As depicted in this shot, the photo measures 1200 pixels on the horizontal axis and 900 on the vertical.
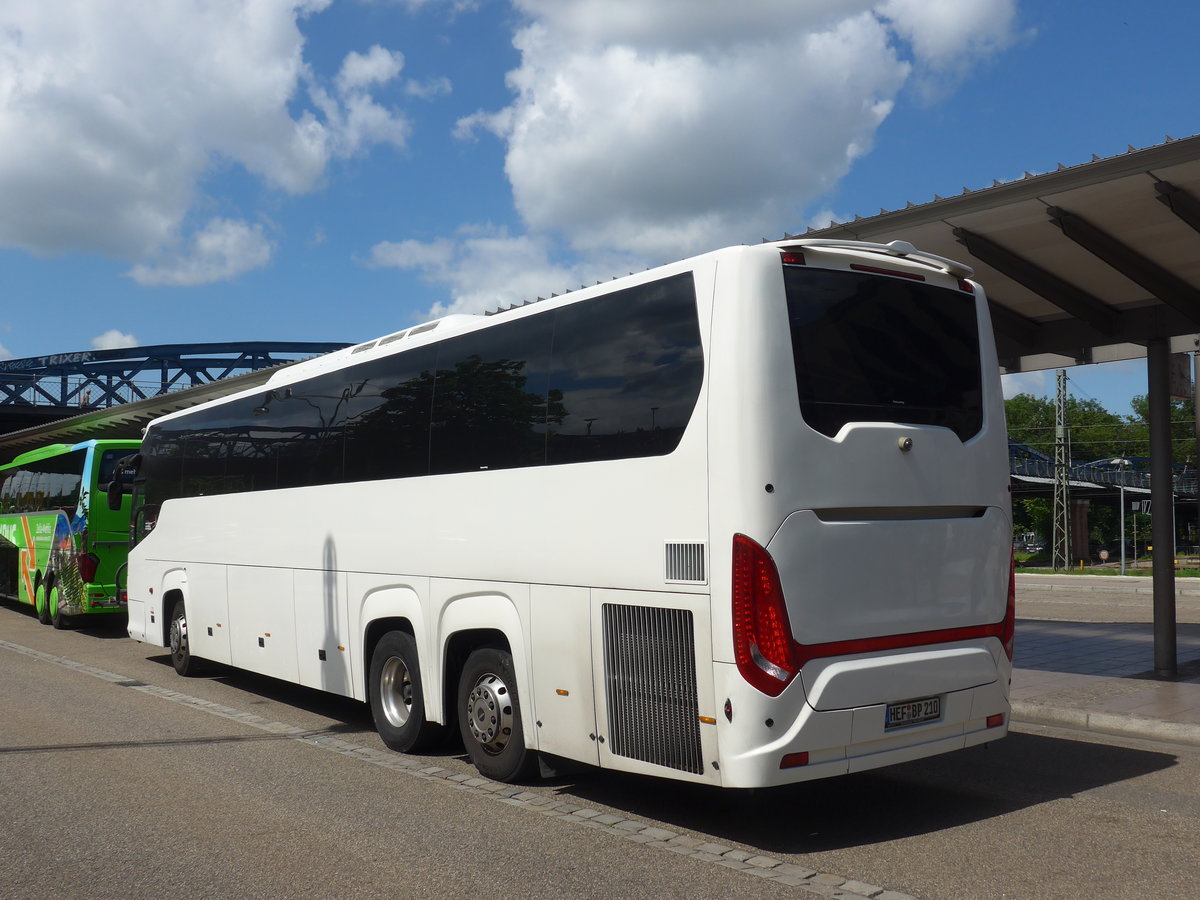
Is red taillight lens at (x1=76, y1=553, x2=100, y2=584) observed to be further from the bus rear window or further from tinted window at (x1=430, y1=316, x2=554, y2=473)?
the bus rear window

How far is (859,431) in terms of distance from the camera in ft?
20.2

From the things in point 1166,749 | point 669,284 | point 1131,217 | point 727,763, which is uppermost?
point 1131,217

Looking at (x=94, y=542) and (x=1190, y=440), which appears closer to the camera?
(x=94, y=542)

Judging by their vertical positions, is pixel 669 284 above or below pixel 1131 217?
below

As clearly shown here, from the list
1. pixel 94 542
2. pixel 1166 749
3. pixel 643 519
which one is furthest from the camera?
pixel 94 542

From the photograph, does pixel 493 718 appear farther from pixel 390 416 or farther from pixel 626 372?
pixel 390 416

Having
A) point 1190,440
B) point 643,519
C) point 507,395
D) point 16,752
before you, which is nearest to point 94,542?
point 16,752

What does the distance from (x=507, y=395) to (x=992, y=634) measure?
345cm

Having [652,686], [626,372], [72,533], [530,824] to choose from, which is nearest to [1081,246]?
[626,372]

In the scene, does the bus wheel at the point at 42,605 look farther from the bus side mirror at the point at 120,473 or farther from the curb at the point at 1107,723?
the curb at the point at 1107,723

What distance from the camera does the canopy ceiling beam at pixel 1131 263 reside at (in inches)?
403

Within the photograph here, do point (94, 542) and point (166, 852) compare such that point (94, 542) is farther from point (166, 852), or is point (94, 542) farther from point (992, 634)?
point (992, 634)

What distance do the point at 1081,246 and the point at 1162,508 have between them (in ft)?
10.6

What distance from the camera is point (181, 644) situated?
13.4 meters
